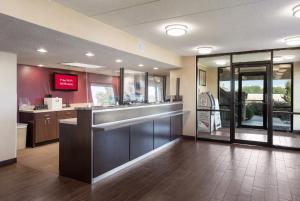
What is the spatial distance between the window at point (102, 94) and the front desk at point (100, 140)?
413 centimetres

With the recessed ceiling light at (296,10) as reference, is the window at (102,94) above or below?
below

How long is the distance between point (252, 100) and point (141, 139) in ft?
11.7

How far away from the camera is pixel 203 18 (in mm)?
3318

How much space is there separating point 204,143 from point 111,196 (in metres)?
3.80

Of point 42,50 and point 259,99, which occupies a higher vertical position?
point 42,50

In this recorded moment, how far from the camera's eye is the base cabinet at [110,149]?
11.2 feet

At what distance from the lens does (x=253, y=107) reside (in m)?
6.10

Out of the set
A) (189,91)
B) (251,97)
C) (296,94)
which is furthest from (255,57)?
(189,91)

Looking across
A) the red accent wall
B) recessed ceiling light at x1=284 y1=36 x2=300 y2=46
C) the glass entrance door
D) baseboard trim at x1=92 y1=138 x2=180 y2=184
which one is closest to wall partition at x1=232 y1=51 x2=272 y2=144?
the glass entrance door

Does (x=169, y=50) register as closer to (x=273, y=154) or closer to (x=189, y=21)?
(x=189, y=21)

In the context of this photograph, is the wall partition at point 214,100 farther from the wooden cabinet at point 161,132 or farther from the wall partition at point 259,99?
the wooden cabinet at point 161,132

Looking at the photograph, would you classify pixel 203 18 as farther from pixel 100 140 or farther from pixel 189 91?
pixel 189 91

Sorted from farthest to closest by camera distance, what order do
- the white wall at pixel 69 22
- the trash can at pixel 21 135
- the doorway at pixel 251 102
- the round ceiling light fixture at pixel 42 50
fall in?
the doorway at pixel 251 102 → the trash can at pixel 21 135 → the round ceiling light fixture at pixel 42 50 → the white wall at pixel 69 22

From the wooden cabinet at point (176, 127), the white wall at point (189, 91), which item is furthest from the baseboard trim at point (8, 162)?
the white wall at point (189, 91)
